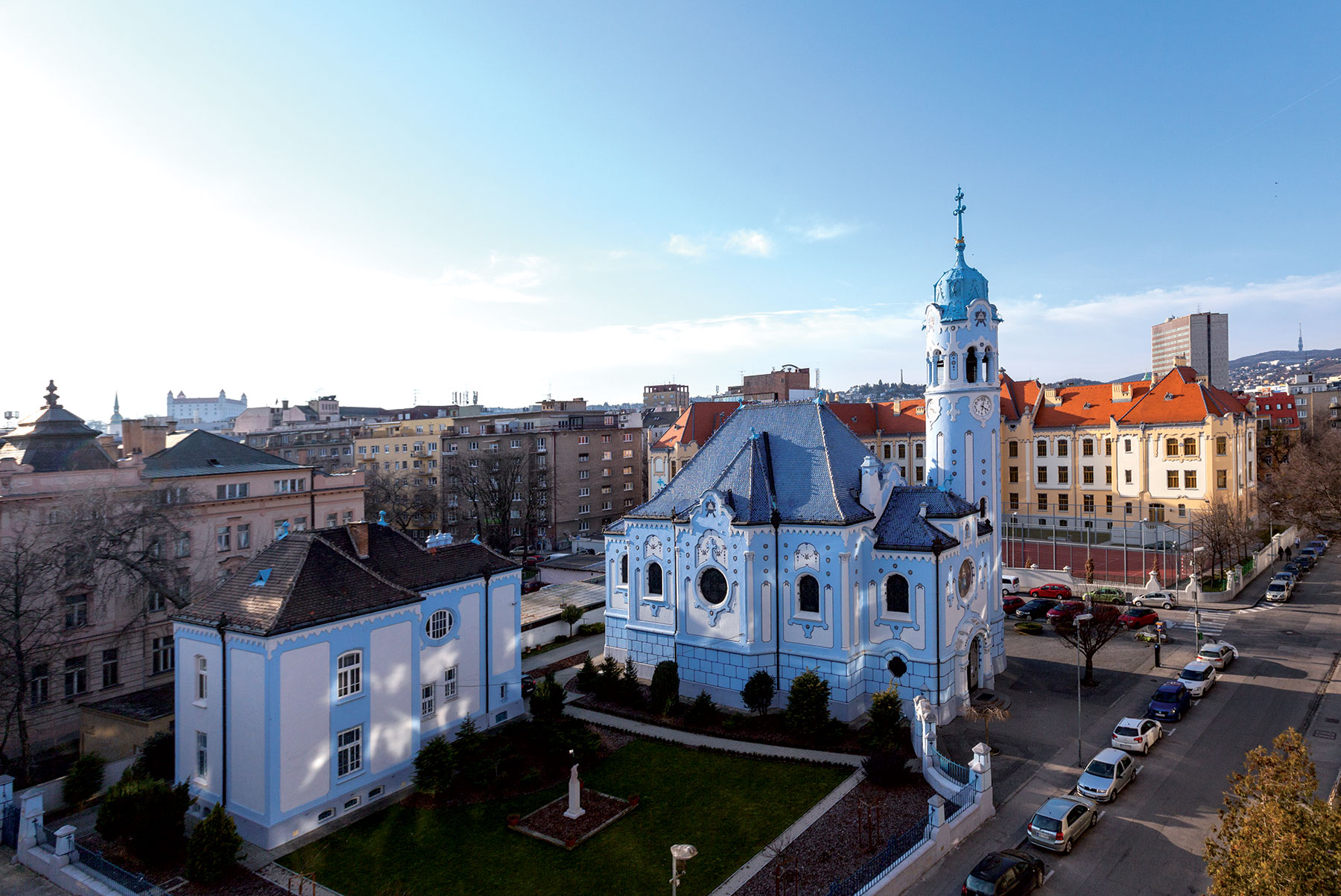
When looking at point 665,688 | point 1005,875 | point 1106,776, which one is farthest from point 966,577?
point 1005,875

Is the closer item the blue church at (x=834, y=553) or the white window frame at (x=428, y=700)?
the white window frame at (x=428, y=700)

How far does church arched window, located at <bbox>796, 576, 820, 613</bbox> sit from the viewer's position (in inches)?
1284

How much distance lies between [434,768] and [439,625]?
559cm

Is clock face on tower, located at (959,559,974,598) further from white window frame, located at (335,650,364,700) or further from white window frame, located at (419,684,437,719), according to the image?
white window frame, located at (335,650,364,700)

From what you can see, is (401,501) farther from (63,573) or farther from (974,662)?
(974,662)

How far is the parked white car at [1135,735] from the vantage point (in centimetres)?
2808

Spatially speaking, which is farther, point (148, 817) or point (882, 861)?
point (148, 817)

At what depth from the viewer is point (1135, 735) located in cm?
2811

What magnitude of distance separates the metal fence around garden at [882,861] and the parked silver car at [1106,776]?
21.9 feet

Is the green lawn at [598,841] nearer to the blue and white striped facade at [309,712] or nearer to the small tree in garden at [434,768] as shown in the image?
the small tree in garden at [434,768]

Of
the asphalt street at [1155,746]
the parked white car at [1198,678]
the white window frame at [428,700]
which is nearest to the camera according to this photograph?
the asphalt street at [1155,746]

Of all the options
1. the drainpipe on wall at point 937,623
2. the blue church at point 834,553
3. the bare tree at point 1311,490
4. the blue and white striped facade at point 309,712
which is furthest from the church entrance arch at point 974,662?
the bare tree at point 1311,490

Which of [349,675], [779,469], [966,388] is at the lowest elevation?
[349,675]

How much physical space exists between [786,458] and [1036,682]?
16.3m
